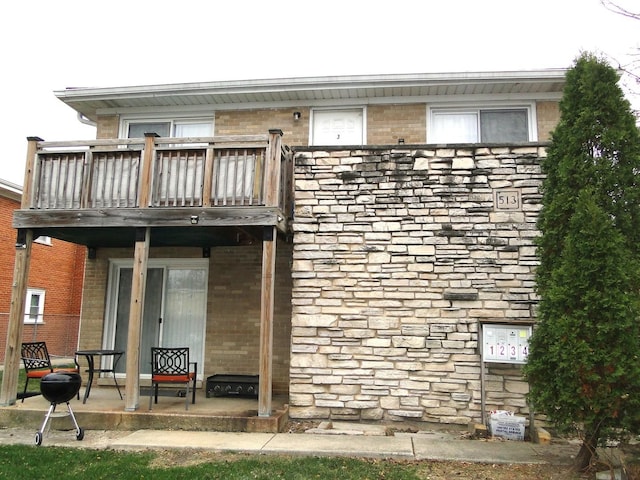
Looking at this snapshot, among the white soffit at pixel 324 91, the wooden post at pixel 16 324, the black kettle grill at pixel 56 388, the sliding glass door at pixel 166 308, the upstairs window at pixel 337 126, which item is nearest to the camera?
the black kettle grill at pixel 56 388

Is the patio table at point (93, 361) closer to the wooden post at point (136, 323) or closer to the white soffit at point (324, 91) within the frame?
the wooden post at point (136, 323)

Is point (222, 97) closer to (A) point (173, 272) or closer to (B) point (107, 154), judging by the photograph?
(B) point (107, 154)

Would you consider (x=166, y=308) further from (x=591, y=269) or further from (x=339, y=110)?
(x=591, y=269)

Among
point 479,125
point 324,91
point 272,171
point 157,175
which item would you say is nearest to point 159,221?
point 157,175

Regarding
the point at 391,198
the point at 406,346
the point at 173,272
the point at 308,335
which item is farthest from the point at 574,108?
the point at 173,272

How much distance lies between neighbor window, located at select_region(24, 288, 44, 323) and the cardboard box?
15.3 meters

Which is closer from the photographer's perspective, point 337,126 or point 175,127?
point 337,126

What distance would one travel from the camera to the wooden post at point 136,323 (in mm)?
7230

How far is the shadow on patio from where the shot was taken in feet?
22.6

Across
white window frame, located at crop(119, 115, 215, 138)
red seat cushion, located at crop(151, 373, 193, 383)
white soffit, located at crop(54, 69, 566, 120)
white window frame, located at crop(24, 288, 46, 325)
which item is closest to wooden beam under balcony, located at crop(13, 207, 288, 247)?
red seat cushion, located at crop(151, 373, 193, 383)

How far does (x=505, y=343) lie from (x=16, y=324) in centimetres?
705

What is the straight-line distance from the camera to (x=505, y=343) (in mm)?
7211

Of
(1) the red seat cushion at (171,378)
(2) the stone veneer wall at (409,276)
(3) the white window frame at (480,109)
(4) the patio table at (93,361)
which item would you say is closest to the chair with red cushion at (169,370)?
(1) the red seat cushion at (171,378)

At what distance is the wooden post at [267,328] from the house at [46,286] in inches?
445
